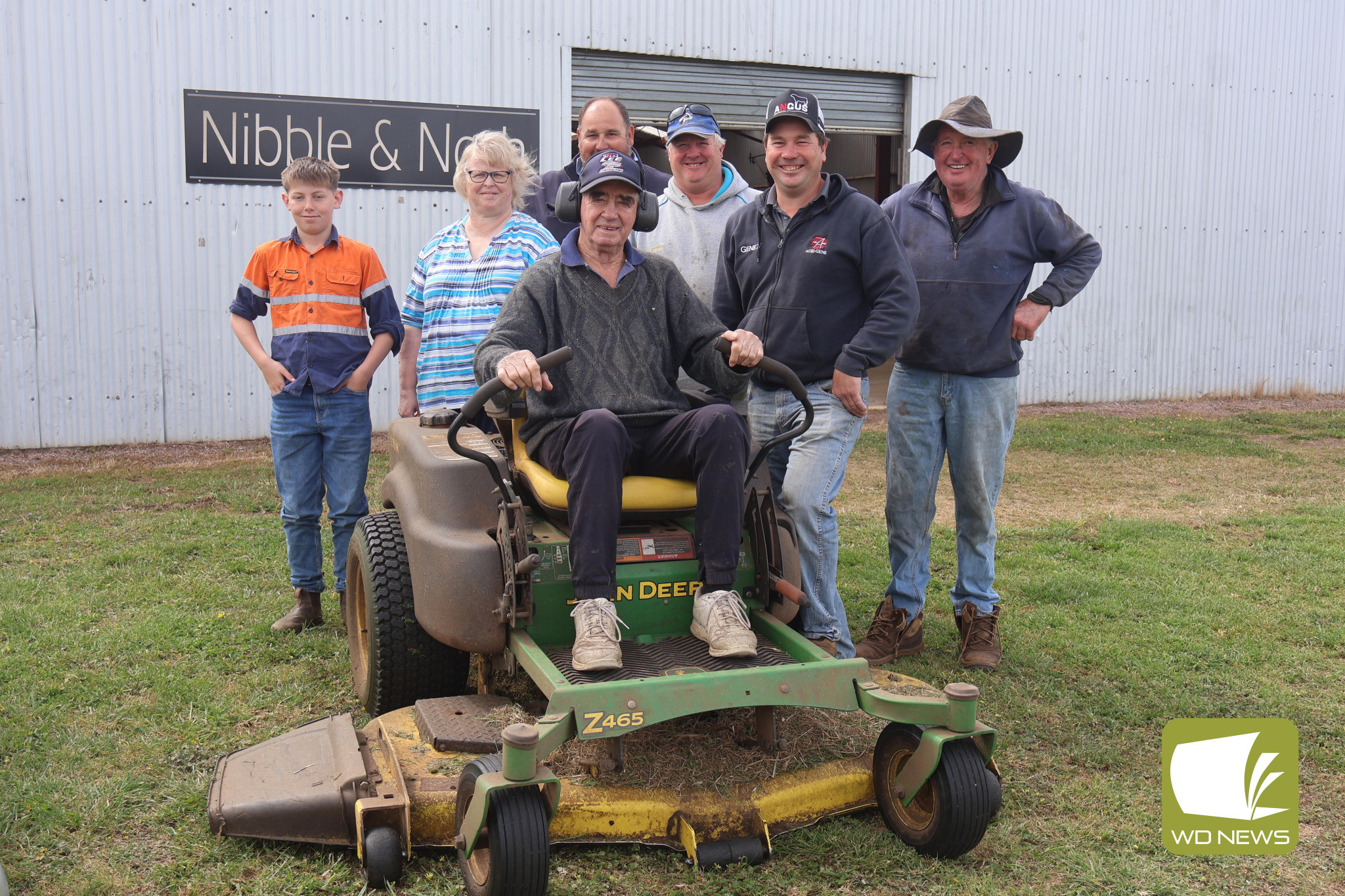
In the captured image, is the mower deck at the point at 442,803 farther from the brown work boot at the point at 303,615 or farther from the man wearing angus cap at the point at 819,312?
the brown work boot at the point at 303,615

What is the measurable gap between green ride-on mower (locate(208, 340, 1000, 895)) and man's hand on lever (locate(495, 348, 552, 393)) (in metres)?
0.06

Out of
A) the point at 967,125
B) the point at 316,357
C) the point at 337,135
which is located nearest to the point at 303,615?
the point at 316,357

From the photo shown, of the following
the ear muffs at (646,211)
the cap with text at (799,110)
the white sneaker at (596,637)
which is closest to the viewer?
the white sneaker at (596,637)

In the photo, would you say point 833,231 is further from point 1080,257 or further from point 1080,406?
point 1080,406

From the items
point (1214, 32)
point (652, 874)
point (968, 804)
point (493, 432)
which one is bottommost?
point (652, 874)

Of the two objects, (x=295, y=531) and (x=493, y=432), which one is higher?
(x=493, y=432)

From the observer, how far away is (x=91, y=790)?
3217 millimetres

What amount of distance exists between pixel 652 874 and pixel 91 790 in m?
1.63

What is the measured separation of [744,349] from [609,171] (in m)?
0.70

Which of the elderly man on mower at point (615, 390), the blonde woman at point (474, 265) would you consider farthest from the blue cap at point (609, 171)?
the blonde woman at point (474, 265)

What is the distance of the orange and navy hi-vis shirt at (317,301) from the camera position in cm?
471

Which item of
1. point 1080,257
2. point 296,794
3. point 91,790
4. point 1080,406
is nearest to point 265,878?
point 296,794

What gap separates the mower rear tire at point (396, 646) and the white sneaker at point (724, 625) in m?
0.85

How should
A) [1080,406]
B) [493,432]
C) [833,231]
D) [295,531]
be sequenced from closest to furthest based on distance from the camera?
[833,231] → [493,432] → [295,531] → [1080,406]
